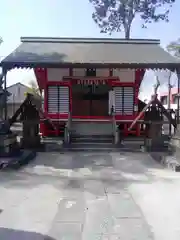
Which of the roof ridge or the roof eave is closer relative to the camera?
the roof eave

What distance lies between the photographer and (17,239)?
418 cm

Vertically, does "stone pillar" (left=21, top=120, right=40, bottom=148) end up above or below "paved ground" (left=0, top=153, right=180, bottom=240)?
above

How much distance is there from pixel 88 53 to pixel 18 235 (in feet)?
35.9

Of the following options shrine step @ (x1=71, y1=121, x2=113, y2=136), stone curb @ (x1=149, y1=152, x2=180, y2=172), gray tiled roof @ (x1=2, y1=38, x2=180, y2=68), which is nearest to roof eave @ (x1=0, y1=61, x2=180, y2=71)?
gray tiled roof @ (x1=2, y1=38, x2=180, y2=68)

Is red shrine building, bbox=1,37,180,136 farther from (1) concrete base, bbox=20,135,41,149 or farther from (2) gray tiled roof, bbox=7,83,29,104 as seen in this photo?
(2) gray tiled roof, bbox=7,83,29,104

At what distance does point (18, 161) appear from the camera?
9375mm

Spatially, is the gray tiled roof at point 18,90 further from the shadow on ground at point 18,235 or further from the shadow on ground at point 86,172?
the shadow on ground at point 18,235

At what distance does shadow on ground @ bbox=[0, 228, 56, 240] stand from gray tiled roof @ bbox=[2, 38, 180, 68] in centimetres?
844

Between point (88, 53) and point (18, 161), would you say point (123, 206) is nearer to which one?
point (18, 161)

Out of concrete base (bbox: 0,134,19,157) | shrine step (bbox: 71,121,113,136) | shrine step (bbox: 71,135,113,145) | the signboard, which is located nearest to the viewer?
concrete base (bbox: 0,134,19,157)

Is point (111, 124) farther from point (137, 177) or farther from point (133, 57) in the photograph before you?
point (137, 177)

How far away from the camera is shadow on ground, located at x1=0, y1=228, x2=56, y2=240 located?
4.21m

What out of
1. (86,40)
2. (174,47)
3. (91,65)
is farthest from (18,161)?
(174,47)

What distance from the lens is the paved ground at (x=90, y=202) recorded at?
445 cm
